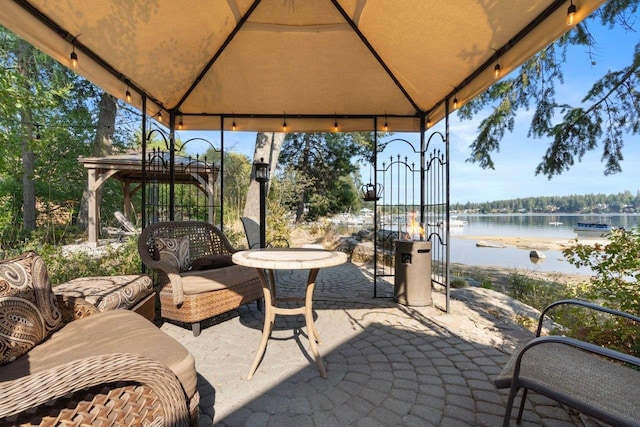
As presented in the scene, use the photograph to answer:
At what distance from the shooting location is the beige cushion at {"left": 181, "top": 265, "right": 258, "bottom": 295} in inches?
97.5

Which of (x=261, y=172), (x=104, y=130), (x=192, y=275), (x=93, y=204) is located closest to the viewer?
(x=192, y=275)

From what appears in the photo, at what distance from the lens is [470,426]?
4.91ft

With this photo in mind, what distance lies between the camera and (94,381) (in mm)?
900

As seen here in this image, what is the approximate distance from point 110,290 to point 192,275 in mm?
627

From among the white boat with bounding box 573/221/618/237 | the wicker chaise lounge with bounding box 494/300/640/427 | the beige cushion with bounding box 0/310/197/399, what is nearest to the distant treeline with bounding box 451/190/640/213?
the white boat with bounding box 573/221/618/237

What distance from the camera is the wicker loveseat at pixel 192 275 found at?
8.11 ft

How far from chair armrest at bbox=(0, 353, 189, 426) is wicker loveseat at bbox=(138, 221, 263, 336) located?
4.74ft

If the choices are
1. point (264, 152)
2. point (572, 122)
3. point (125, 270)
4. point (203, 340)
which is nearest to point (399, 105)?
point (572, 122)

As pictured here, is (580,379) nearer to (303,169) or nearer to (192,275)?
(192,275)

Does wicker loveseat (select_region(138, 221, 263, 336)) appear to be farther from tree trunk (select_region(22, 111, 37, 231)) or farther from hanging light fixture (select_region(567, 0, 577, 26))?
tree trunk (select_region(22, 111, 37, 231))

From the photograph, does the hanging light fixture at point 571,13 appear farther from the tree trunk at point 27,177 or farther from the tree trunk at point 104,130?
the tree trunk at point 104,130

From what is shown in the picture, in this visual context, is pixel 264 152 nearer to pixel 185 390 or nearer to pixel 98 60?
pixel 98 60

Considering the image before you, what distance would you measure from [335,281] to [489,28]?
11.9 feet

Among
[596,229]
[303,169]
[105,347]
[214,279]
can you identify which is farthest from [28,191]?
[596,229]
